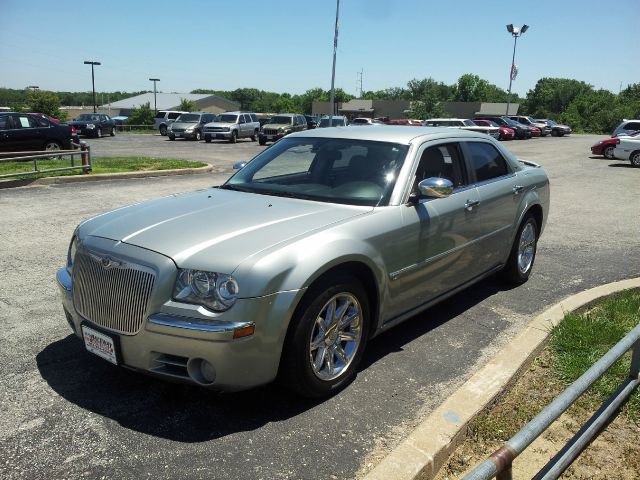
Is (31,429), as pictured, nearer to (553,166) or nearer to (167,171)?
(167,171)

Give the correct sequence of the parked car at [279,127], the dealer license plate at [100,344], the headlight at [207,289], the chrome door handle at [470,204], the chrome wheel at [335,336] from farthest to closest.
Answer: the parked car at [279,127] < the chrome door handle at [470,204] < the chrome wheel at [335,336] < the dealer license plate at [100,344] < the headlight at [207,289]

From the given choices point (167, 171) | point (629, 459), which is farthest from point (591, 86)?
point (629, 459)

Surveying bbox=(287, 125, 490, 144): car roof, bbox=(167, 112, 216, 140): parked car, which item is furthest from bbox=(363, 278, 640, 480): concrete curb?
bbox=(167, 112, 216, 140): parked car

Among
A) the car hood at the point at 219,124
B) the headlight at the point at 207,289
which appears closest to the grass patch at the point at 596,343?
the headlight at the point at 207,289

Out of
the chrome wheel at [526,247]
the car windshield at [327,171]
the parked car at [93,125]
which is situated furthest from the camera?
the parked car at [93,125]

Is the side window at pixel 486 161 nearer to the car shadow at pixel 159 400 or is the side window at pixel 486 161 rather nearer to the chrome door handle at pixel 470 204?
the chrome door handle at pixel 470 204

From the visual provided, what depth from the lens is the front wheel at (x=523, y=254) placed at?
571 cm

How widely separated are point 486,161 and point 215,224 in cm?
296

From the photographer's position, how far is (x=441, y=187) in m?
3.91

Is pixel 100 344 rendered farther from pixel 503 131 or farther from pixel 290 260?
pixel 503 131

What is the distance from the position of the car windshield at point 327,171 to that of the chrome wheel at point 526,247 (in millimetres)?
2200

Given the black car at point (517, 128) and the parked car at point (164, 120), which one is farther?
the parked car at point (164, 120)

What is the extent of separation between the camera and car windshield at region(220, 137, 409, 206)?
13.6 feet

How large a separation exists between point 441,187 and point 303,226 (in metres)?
1.09
